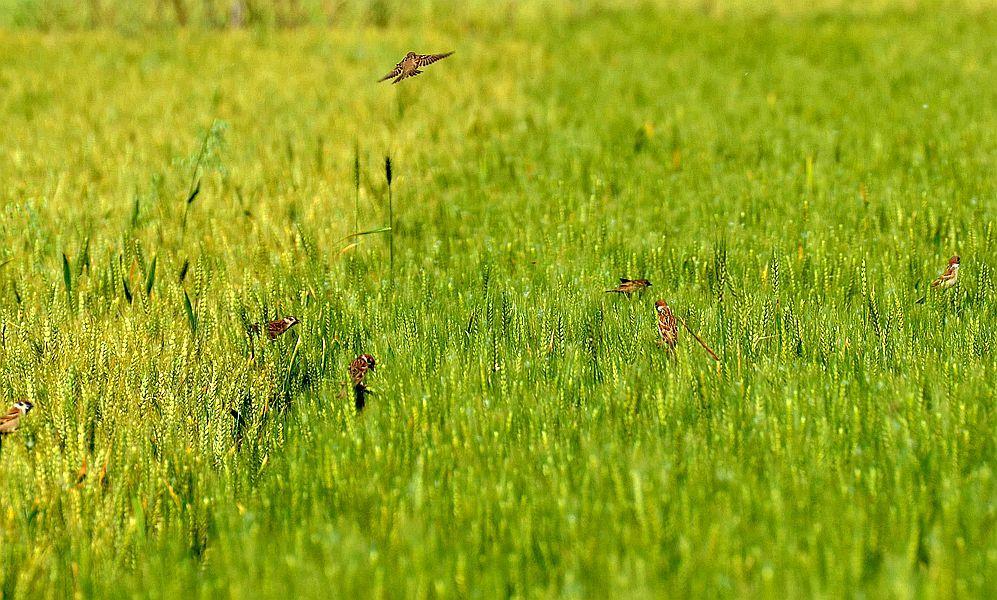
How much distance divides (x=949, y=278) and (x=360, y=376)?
7.68 ft

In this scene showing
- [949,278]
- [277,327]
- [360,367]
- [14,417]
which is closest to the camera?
[14,417]

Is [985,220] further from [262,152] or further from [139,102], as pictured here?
[139,102]

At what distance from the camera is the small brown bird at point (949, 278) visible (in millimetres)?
3748

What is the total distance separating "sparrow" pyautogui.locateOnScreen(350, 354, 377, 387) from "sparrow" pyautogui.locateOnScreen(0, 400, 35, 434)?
3.24 ft

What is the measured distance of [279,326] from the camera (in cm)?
351

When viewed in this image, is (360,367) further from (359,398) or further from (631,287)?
(631,287)

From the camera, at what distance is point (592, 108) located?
7.14 meters

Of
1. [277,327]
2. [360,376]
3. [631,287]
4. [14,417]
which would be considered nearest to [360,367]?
[360,376]

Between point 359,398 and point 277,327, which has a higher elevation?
point 277,327

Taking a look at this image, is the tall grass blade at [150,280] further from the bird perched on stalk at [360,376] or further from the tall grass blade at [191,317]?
the bird perched on stalk at [360,376]

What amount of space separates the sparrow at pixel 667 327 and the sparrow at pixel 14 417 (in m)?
2.05

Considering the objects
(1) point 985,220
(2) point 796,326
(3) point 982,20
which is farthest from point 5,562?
(3) point 982,20

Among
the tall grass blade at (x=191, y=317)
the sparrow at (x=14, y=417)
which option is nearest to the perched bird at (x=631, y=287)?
the tall grass blade at (x=191, y=317)

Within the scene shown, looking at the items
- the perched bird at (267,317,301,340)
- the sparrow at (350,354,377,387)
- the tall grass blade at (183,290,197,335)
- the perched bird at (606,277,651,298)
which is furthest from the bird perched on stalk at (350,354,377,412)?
the perched bird at (606,277,651,298)
